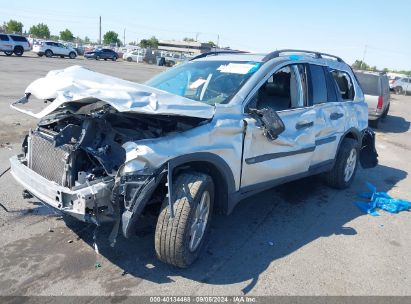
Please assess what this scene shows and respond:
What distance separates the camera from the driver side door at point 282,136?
4176 millimetres

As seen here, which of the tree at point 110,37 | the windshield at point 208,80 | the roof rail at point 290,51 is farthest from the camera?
the tree at point 110,37

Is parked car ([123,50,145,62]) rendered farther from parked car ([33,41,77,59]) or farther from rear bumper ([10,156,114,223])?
rear bumper ([10,156,114,223])

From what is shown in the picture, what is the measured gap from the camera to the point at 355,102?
21.4ft

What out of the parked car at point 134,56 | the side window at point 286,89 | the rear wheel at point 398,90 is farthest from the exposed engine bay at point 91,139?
the parked car at point 134,56

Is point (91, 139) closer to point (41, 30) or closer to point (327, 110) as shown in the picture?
point (327, 110)

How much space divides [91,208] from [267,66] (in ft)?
8.12

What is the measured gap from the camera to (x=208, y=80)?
457cm

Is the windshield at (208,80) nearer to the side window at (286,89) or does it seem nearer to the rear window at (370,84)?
the side window at (286,89)

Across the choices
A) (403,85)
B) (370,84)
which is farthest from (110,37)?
(370,84)

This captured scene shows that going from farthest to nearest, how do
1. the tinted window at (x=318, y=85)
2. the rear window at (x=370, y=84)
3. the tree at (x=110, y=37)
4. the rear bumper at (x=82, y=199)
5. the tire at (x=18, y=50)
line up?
1. the tree at (x=110, y=37)
2. the tire at (x=18, y=50)
3. the rear window at (x=370, y=84)
4. the tinted window at (x=318, y=85)
5. the rear bumper at (x=82, y=199)

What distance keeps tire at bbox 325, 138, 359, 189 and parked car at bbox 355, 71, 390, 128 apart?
7839 millimetres

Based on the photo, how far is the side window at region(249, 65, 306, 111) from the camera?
4773 mm

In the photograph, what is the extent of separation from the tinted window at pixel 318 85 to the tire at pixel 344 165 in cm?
107

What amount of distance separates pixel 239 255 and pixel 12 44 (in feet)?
126
